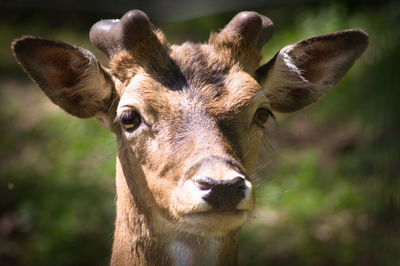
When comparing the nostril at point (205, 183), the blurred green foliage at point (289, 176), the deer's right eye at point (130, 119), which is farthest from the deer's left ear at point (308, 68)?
the nostril at point (205, 183)

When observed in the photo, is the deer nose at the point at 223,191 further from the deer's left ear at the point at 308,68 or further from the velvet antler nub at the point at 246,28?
the velvet antler nub at the point at 246,28

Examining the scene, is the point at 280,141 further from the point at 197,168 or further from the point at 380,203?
the point at 197,168

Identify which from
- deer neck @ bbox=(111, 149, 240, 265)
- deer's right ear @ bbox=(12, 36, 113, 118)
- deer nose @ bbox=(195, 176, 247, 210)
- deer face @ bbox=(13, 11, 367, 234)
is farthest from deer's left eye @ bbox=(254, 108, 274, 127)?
deer's right ear @ bbox=(12, 36, 113, 118)

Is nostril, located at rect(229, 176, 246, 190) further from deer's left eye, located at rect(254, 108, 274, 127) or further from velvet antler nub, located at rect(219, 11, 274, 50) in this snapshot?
velvet antler nub, located at rect(219, 11, 274, 50)

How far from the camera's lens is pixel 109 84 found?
4301 millimetres

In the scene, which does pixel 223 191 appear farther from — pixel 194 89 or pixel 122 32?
pixel 122 32

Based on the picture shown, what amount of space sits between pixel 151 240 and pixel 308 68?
1.82m

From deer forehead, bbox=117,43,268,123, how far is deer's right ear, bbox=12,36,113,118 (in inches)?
7.7

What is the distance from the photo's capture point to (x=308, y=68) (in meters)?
4.61

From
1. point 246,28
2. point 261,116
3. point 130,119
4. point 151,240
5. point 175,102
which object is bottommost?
point 151,240

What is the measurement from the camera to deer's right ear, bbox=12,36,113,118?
13.3 ft

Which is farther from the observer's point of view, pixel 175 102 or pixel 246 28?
pixel 246 28

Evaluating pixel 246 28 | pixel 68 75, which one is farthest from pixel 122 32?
pixel 246 28

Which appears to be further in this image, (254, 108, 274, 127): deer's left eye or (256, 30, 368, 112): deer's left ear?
(256, 30, 368, 112): deer's left ear
